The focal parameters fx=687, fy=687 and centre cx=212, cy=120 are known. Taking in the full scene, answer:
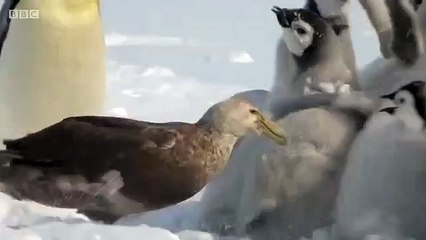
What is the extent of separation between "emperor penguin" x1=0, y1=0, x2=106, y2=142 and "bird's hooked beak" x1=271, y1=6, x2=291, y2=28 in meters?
0.27

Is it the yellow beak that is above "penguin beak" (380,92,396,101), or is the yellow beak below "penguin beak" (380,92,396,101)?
below

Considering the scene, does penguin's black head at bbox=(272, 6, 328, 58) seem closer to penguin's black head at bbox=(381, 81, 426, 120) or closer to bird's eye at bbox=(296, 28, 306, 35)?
bird's eye at bbox=(296, 28, 306, 35)

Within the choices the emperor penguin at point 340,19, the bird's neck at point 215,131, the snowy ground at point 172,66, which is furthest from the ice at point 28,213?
the emperor penguin at point 340,19

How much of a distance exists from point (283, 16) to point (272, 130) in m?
0.17

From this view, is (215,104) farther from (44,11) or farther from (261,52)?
(44,11)

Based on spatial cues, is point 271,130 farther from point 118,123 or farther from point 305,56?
→ point 118,123

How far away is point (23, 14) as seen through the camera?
41.5 inches

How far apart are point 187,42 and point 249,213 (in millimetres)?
273

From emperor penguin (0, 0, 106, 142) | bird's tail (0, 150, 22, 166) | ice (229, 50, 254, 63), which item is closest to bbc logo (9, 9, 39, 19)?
emperor penguin (0, 0, 106, 142)

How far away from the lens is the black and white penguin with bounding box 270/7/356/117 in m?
1.02

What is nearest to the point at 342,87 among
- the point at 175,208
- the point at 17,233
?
the point at 175,208

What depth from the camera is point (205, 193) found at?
1024 millimetres

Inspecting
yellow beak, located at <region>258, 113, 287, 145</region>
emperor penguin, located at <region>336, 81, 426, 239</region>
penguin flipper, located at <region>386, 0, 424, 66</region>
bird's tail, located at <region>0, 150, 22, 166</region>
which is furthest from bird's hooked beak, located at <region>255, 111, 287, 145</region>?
bird's tail, located at <region>0, 150, 22, 166</region>

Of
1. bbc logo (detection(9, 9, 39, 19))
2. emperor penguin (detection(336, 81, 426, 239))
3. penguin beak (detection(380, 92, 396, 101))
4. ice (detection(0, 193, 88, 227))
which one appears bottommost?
ice (detection(0, 193, 88, 227))
